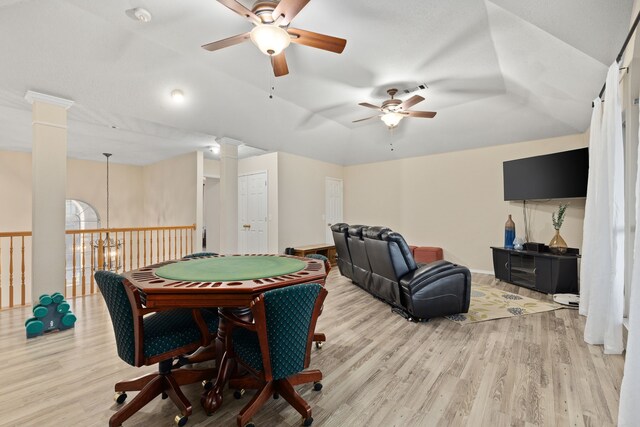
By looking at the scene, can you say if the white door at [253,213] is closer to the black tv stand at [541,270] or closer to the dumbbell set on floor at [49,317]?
the dumbbell set on floor at [49,317]

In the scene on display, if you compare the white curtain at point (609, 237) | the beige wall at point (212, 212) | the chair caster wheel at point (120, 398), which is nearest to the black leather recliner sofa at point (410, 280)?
the white curtain at point (609, 237)

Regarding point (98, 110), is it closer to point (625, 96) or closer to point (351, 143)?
point (351, 143)

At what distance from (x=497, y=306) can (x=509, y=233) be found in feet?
6.15

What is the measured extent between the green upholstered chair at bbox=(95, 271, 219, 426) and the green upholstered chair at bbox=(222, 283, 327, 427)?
33cm

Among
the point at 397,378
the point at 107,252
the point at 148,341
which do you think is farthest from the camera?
the point at 107,252

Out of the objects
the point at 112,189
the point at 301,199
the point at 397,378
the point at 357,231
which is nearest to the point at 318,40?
the point at 357,231

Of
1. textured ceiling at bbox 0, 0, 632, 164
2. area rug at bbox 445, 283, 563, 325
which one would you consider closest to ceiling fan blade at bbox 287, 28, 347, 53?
textured ceiling at bbox 0, 0, 632, 164

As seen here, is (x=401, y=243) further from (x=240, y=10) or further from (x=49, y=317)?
(x=49, y=317)

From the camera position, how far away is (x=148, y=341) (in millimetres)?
1642

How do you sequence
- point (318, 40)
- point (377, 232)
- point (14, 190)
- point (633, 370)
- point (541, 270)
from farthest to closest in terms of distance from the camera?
point (14, 190)
point (541, 270)
point (377, 232)
point (318, 40)
point (633, 370)

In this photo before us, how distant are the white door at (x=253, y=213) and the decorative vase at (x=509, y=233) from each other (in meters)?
4.58

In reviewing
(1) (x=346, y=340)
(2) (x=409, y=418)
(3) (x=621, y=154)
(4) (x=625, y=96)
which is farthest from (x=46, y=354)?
(4) (x=625, y=96)

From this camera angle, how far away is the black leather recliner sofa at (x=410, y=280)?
3.12 m

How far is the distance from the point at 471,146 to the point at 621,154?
3.38m
